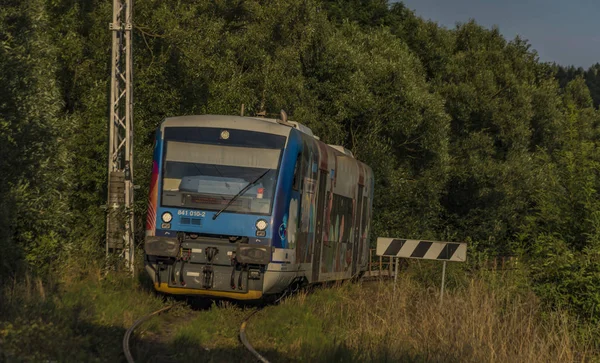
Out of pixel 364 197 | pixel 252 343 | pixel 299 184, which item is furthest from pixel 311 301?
pixel 364 197

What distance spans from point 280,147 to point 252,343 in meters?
4.05

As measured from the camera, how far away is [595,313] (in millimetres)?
13359

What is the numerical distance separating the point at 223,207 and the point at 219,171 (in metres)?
0.61

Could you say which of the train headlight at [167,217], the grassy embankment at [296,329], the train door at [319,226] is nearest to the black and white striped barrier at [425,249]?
the grassy embankment at [296,329]

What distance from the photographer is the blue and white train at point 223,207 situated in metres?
13.9

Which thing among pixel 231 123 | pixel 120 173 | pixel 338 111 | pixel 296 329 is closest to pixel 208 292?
pixel 296 329

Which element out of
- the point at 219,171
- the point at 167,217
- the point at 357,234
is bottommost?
the point at 357,234

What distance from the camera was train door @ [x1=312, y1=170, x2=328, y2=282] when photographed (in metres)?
17.0

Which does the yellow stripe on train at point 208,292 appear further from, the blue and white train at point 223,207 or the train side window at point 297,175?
the train side window at point 297,175

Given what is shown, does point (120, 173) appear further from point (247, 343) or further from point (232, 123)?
point (247, 343)

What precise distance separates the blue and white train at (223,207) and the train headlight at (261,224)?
0.02 m

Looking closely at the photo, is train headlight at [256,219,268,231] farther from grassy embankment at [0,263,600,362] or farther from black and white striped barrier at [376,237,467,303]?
black and white striped barrier at [376,237,467,303]

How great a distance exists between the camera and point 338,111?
3538cm

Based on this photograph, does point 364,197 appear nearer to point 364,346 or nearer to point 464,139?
point 364,346
